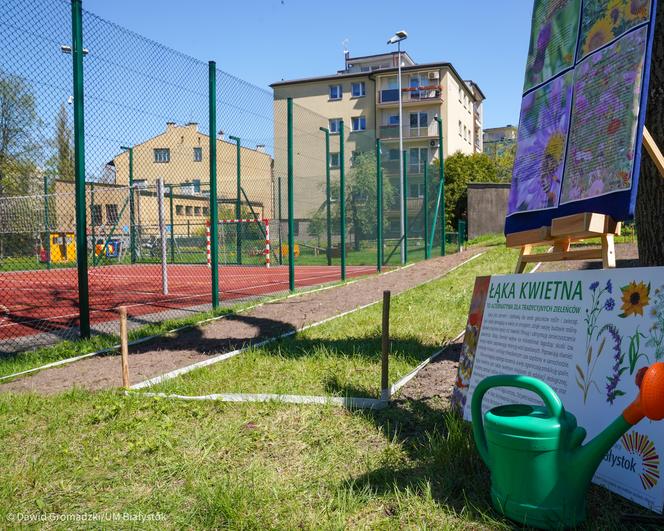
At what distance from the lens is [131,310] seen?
833 centimetres

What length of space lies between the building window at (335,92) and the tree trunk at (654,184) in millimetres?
42531

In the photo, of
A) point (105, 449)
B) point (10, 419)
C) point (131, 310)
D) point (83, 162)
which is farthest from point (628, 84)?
point (131, 310)

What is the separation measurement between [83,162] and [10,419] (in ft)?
10.8

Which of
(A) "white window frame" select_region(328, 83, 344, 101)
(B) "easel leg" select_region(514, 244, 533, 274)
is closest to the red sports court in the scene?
(B) "easel leg" select_region(514, 244, 533, 274)

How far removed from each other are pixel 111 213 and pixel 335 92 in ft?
103

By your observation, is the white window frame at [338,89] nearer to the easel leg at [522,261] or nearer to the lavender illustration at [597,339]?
the easel leg at [522,261]

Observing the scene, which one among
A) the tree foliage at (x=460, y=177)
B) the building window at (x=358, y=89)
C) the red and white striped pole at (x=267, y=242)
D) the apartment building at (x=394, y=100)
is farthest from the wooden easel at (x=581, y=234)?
the building window at (x=358, y=89)

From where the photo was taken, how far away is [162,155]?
10.1 m

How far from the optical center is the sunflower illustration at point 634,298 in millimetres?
2213

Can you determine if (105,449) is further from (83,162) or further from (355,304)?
(355,304)

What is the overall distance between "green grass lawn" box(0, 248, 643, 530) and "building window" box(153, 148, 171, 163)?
651 cm

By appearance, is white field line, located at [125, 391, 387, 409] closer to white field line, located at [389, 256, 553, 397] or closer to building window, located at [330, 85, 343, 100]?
white field line, located at [389, 256, 553, 397]

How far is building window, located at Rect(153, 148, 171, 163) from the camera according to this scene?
9.70 m

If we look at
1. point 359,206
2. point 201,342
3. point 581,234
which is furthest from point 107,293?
point 581,234
